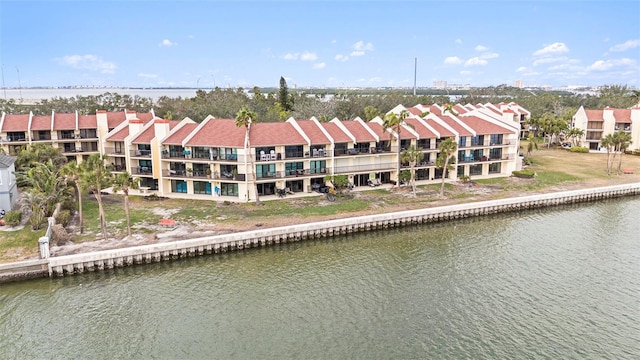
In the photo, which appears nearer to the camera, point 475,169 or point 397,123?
point 397,123

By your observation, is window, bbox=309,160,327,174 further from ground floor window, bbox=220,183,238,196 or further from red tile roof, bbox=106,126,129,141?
red tile roof, bbox=106,126,129,141

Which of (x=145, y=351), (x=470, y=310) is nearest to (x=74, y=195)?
(x=145, y=351)

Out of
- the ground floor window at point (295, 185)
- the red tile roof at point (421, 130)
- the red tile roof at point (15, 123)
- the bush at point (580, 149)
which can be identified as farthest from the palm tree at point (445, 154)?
the red tile roof at point (15, 123)

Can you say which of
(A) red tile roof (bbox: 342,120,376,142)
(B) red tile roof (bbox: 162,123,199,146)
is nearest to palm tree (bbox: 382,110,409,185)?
(A) red tile roof (bbox: 342,120,376,142)

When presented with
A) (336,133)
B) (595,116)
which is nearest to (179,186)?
(336,133)

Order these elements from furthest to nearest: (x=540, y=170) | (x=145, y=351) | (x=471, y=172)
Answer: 1. (x=540, y=170)
2. (x=471, y=172)
3. (x=145, y=351)

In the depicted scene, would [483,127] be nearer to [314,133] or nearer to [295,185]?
[314,133]

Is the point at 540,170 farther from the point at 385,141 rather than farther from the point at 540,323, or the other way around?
the point at 540,323
